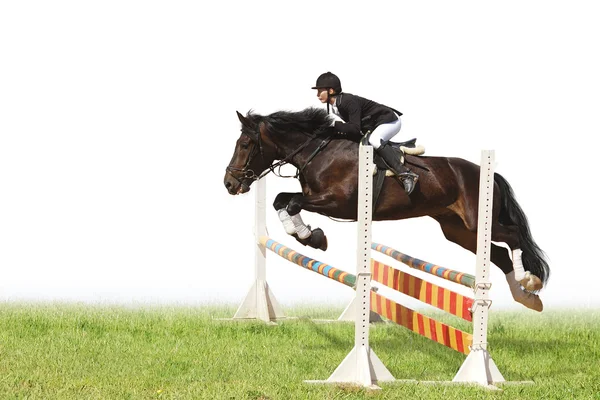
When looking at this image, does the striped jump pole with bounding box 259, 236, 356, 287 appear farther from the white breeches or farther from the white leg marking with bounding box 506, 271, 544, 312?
the white leg marking with bounding box 506, 271, 544, 312

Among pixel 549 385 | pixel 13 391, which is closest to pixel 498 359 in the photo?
pixel 549 385

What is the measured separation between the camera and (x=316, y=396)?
19.7 feet

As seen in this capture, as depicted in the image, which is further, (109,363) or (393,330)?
(393,330)

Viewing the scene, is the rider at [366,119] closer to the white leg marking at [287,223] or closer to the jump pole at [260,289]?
the white leg marking at [287,223]

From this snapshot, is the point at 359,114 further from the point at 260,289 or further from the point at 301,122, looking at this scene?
the point at 260,289

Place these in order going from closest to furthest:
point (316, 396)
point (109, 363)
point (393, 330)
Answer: point (316, 396) → point (109, 363) → point (393, 330)

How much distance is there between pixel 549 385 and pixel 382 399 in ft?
4.74

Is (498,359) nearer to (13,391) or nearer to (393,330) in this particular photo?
(393,330)

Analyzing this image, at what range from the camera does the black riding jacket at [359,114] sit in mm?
7383

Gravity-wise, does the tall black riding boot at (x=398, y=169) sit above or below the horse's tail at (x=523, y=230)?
above

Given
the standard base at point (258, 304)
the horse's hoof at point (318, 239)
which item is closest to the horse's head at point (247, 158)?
the horse's hoof at point (318, 239)

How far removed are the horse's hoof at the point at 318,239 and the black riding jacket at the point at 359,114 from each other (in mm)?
856

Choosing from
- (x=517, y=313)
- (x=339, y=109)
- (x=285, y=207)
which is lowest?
(x=517, y=313)

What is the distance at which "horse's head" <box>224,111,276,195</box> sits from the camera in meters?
7.87
